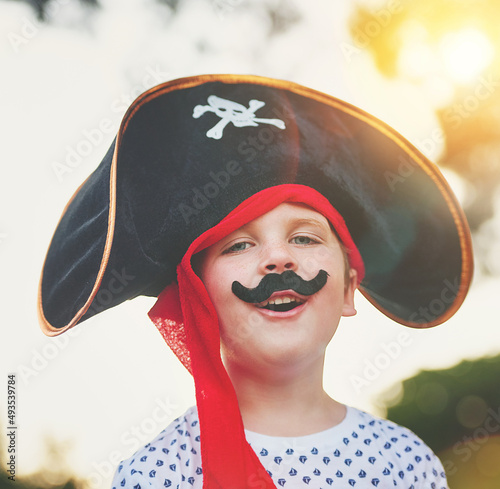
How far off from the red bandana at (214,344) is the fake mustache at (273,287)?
0.32 feet

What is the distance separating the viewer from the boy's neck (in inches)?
59.5

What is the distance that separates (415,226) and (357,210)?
23 cm

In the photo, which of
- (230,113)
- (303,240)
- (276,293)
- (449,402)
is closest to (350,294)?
(303,240)

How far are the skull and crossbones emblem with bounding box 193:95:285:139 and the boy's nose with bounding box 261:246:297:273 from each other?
14.5 inches

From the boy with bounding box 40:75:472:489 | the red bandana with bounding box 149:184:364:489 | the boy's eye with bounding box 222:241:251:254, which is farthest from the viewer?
the boy's eye with bounding box 222:241:251:254

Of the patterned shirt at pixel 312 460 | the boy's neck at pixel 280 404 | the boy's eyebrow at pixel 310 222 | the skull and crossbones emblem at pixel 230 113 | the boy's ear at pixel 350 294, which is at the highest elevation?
the skull and crossbones emblem at pixel 230 113

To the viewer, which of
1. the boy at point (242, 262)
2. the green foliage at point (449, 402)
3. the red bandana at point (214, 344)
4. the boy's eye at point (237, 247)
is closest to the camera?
the red bandana at point (214, 344)

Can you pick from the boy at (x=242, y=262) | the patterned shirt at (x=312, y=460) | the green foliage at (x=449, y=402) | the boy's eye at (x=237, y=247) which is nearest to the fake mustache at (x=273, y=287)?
the boy at (x=242, y=262)

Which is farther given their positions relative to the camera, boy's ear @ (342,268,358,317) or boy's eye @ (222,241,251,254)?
boy's ear @ (342,268,358,317)

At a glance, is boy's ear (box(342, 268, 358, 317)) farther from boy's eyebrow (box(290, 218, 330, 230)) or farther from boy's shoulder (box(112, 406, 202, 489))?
boy's shoulder (box(112, 406, 202, 489))

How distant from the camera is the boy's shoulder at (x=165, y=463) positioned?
4.54ft

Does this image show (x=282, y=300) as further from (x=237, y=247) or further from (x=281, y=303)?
(x=237, y=247)

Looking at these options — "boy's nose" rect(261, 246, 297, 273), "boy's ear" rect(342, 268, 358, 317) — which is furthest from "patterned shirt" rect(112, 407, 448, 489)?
"boy's nose" rect(261, 246, 297, 273)

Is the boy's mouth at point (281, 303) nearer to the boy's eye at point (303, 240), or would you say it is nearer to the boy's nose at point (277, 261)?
the boy's nose at point (277, 261)
